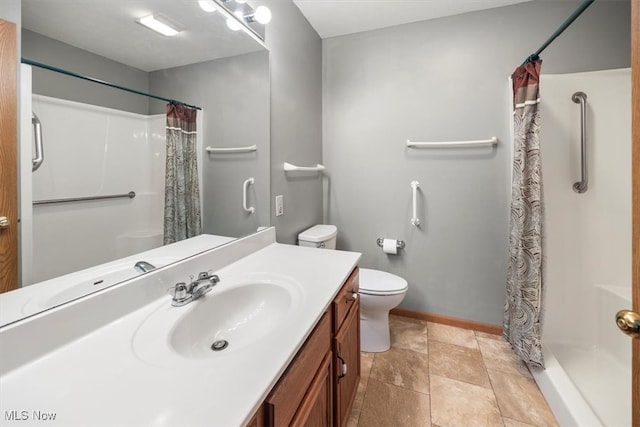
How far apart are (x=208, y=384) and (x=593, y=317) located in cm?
231

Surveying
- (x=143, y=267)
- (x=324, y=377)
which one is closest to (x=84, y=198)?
(x=143, y=267)

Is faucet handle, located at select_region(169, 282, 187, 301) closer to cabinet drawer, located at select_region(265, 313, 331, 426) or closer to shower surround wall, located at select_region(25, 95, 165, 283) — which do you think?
shower surround wall, located at select_region(25, 95, 165, 283)

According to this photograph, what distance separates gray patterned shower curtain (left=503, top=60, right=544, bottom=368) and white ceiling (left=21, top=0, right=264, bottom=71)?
1629mm

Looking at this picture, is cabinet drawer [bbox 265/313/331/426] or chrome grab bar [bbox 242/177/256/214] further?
chrome grab bar [bbox 242/177/256/214]

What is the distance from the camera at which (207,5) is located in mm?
1156

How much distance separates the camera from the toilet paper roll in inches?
A: 84.0

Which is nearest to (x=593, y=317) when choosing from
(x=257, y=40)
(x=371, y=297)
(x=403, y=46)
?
(x=371, y=297)

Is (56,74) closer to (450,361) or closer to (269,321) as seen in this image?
(269,321)

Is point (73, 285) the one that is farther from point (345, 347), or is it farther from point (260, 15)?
point (260, 15)

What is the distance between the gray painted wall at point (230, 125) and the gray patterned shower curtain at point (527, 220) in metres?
1.48

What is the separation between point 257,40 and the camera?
1419 millimetres

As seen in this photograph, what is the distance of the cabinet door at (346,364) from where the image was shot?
1.03m

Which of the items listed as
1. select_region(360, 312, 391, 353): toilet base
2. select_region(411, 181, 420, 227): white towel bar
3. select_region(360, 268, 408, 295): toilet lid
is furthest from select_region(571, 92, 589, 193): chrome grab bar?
select_region(360, 312, 391, 353): toilet base

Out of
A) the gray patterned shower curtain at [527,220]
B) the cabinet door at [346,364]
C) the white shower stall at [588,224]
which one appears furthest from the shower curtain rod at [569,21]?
the cabinet door at [346,364]
